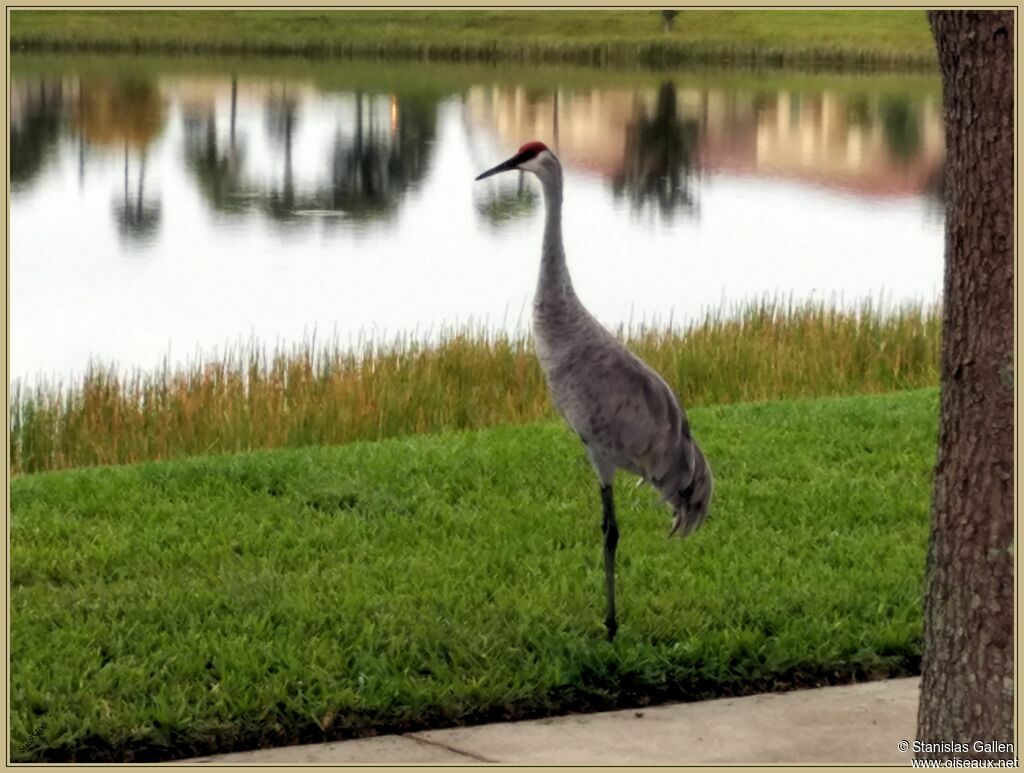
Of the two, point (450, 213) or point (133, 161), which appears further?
point (133, 161)

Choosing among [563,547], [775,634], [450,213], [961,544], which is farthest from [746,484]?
[450,213]

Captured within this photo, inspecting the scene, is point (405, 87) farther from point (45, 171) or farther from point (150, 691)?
point (150, 691)

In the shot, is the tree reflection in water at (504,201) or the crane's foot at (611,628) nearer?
the crane's foot at (611,628)

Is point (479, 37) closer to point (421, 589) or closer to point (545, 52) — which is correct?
point (545, 52)

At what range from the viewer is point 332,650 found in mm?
5797

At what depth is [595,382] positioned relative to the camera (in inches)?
235

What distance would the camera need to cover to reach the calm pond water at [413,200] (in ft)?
61.1

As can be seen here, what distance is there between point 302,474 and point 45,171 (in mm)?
21030

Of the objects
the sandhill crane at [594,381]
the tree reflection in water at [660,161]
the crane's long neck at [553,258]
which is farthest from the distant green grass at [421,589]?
the tree reflection in water at [660,161]

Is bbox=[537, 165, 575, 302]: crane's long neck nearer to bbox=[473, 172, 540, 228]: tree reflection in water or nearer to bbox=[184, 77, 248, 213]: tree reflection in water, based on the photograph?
bbox=[473, 172, 540, 228]: tree reflection in water

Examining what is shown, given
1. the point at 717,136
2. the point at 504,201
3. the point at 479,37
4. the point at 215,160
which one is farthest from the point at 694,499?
the point at 479,37

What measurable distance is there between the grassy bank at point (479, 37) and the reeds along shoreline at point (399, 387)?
3194cm

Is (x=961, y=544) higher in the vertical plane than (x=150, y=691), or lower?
higher

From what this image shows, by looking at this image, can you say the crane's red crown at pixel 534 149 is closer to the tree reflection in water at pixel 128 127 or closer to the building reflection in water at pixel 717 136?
the tree reflection in water at pixel 128 127
